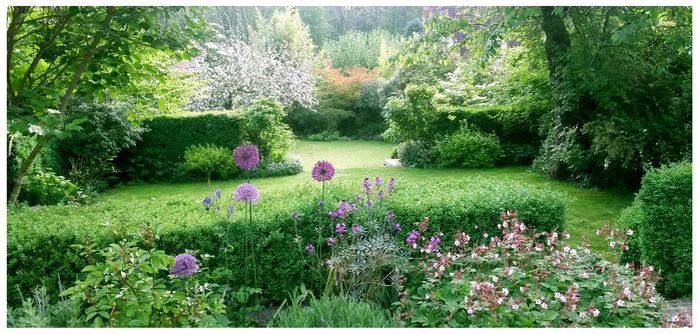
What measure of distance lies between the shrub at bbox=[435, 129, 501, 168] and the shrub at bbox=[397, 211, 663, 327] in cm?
746

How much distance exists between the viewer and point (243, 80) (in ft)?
54.3

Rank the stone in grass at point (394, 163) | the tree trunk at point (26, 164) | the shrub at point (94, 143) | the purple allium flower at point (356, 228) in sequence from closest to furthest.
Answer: the tree trunk at point (26, 164)
the purple allium flower at point (356, 228)
the shrub at point (94, 143)
the stone in grass at point (394, 163)

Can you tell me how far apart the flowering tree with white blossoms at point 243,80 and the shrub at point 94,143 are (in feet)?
20.1

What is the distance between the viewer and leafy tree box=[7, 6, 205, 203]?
11.3 feet

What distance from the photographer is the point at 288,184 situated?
10.0 m

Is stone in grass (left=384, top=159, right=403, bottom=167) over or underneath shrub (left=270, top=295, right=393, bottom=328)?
underneath

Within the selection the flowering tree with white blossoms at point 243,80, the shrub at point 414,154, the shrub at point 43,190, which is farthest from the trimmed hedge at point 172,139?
the flowering tree with white blossoms at point 243,80

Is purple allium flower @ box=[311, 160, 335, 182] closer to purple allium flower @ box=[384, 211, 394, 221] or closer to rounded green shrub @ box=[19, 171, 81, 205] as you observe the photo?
purple allium flower @ box=[384, 211, 394, 221]

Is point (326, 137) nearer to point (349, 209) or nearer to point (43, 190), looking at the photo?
point (43, 190)

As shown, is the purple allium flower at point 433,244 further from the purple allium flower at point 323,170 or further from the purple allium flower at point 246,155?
the purple allium flower at point 246,155

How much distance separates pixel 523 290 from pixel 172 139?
883cm

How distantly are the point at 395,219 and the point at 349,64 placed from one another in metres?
17.8

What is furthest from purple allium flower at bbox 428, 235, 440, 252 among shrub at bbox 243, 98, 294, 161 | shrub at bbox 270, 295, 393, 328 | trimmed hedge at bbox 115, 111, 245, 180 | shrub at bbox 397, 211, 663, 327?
trimmed hedge at bbox 115, 111, 245, 180

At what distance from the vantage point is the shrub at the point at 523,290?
2994 mm
